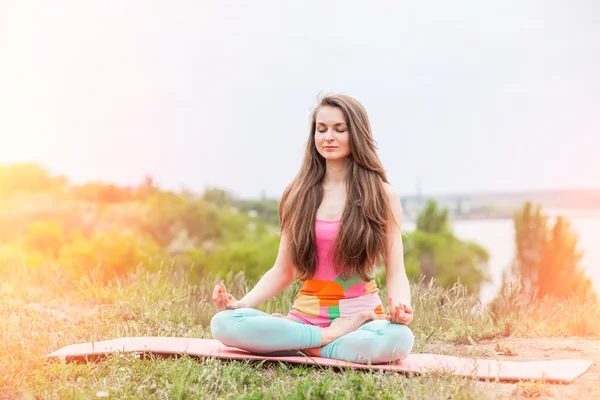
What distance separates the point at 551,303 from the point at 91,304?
14.0ft

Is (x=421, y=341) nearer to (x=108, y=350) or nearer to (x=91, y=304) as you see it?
(x=108, y=350)

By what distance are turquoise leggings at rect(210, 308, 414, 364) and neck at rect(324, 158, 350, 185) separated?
0.94 m

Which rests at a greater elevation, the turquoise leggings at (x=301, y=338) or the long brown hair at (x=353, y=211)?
the long brown hair at (x=353, y=211)

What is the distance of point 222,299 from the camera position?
425 cm

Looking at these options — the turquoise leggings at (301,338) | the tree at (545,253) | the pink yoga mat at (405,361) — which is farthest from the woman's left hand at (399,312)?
the tree at (545,253)

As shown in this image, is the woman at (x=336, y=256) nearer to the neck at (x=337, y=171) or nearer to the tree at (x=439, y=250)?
the neck at (x=337, y=171)

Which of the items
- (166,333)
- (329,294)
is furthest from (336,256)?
(166,333)

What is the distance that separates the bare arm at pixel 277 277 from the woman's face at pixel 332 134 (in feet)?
2.16

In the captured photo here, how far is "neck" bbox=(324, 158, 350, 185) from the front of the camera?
179 inches

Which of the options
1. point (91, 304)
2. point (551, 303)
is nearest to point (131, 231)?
point (91, 304)

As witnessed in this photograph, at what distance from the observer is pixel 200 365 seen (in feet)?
13.4

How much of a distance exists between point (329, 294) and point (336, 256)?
25 centimetres

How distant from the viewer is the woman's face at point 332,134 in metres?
4.38

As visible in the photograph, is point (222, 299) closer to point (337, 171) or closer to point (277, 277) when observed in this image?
point (277, 277)
